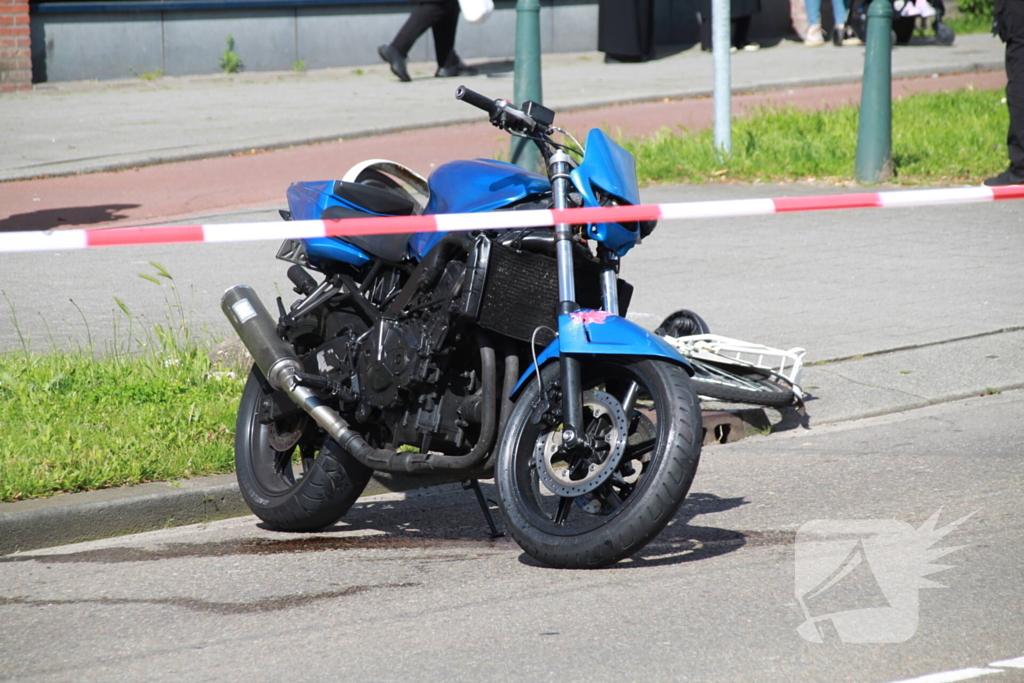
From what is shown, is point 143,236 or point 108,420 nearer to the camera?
point 143,236

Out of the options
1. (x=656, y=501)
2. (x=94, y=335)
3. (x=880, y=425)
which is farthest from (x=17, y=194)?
(x=656, y=501)

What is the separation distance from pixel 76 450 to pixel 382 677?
2.17 meters

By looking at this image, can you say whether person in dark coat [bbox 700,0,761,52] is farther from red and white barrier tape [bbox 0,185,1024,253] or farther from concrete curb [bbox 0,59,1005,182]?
red and white barrier tape [bbox 0,185,1024,253]

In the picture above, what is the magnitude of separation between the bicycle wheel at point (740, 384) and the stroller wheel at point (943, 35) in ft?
54.8

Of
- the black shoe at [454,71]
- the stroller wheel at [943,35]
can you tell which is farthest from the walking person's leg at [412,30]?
the stroller wheel at [943,35]

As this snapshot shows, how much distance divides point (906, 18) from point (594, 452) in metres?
18.4

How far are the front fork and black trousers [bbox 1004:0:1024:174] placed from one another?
6.76 m

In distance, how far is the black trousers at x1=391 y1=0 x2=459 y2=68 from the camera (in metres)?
16.5

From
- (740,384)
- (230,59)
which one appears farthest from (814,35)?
(740,384)

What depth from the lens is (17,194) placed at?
424 inches

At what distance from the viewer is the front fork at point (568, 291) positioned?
3.98 m

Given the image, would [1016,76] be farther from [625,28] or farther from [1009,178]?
[625,28]

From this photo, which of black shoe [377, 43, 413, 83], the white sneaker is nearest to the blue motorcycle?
black shoe [377, 43, 413, 83]

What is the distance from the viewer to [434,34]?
56.3 feet
